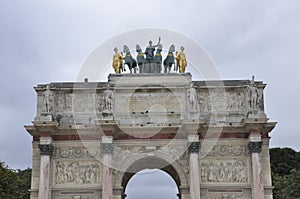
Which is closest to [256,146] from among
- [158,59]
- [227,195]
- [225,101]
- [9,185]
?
[227,195]

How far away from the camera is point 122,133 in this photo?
24094 mm

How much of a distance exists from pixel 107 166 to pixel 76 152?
2.00 meters

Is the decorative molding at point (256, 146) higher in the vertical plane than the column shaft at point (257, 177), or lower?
higher

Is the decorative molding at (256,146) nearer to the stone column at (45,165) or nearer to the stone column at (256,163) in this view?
the stone column at (256,163)

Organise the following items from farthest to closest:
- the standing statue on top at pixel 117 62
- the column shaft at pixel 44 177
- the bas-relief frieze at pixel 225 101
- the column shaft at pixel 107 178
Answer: the standing statue on top at pixel 117 62
the bas-relief frieze at pixel 225 101
the column shaft at pixel 44 177
the column shaft at pixel 107 178

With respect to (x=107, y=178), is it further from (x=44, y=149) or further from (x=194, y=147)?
(x=194, y=147)

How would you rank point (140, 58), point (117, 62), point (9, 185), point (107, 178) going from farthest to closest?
point (9, 185), point (140, 58), point (117, 62), point (107, 178)

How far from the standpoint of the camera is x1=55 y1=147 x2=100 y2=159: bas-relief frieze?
78.9 ft

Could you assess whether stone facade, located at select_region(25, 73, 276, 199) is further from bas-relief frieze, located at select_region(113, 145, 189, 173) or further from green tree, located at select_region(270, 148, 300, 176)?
green tree, located at select_region(270, 148, 300, 176)

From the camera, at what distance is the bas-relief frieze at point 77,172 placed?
2373 centimetres

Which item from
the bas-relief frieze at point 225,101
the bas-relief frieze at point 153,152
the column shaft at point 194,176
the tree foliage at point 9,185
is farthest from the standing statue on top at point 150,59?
the tree foliage at point 9,185

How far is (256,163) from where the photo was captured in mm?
23219

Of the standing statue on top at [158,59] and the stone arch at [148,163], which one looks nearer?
the stone arch at [148,163]

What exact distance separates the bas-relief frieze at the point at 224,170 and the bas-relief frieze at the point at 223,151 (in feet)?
0.94
